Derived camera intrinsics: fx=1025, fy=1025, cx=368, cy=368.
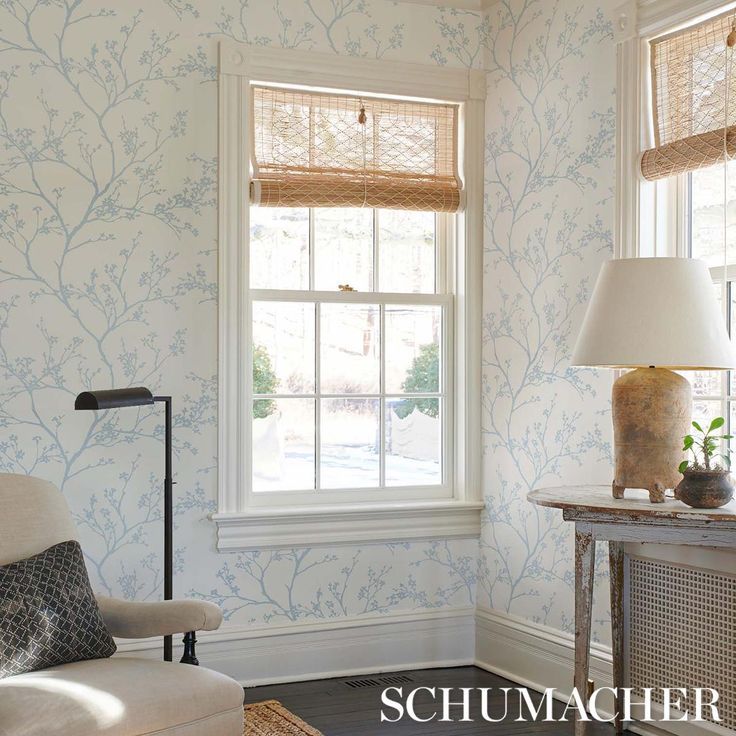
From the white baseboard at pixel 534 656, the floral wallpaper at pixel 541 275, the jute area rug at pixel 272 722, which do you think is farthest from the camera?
the floral wallpaper at pixel 541 275

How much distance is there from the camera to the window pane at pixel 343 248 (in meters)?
→ 4.17

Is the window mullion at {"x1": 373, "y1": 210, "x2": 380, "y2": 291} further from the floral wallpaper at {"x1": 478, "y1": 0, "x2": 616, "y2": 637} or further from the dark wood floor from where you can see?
the dark wood floor

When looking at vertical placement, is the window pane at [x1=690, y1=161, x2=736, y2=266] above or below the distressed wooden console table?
above

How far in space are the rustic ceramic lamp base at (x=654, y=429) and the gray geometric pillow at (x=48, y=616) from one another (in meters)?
1.58

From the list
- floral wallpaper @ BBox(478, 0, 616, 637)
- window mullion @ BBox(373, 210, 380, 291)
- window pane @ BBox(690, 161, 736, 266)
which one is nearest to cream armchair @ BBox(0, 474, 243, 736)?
floral wallpaper @ BBox(478, 0, 616, 637)

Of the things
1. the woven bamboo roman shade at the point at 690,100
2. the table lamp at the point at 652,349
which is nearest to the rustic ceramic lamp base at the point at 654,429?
the table lamp at the point at 652,349

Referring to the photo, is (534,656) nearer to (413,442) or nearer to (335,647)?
(335,647)

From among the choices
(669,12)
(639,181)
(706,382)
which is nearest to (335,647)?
(706,382)

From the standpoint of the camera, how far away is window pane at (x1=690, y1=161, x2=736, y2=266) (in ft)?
10.6

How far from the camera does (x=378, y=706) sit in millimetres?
3691

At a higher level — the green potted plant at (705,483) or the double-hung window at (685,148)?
the double-hung window at (685,148)

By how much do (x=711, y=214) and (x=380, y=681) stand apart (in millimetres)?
2133

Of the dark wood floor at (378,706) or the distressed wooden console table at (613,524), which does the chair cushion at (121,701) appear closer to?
the dark wood floor at (378,706)

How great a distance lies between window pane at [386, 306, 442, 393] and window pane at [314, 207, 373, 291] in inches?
8.0
